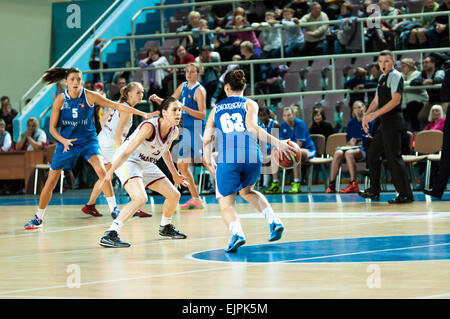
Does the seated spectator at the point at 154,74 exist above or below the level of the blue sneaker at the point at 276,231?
above

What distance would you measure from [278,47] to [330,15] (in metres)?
1.43

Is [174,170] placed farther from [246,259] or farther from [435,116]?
[435,116]

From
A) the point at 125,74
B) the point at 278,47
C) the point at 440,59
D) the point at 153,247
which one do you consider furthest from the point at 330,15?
the point at 153,247

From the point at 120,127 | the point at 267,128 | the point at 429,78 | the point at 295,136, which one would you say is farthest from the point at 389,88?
the point at 120,127

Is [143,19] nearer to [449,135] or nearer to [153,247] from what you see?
[449,135]

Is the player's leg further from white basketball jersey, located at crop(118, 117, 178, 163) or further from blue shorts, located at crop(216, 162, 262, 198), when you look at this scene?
blue shorts, located at crop(216, 162, 262, 198)

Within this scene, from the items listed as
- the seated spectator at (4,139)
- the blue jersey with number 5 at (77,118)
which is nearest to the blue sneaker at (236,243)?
the blue jersey with number 5 at (77,118)

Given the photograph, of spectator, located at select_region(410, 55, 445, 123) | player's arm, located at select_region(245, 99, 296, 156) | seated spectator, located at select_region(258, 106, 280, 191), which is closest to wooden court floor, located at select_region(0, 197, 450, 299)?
player's arm, located at select_region(245, 99, 296, 156)

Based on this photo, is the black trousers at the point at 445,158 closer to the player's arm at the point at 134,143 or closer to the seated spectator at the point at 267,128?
the seated spectator at the point at 267,128

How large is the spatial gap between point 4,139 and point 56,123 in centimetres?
731

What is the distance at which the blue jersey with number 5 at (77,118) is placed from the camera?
29.6ft

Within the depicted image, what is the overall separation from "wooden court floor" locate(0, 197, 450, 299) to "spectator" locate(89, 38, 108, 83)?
315 inches

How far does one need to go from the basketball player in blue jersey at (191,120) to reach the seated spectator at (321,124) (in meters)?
2.89

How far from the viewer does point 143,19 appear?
19.5 metres
